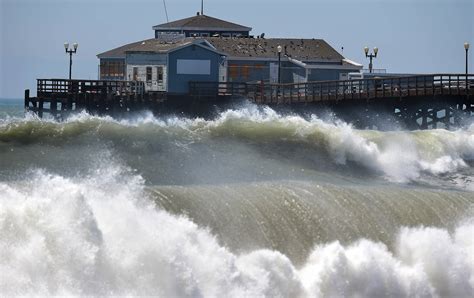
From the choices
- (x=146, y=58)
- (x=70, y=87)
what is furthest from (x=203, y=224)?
(x=146, y=58)

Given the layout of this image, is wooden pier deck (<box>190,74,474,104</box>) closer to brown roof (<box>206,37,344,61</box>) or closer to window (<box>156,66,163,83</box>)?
window (<box>156,66,163,83</box>)

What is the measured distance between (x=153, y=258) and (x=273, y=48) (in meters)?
48.4

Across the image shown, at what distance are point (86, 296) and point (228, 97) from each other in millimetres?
39614

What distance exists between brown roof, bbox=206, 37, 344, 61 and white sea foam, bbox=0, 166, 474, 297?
42.0 m

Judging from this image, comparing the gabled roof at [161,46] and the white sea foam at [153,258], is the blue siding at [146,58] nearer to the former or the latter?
the gabled roof at [161,46]

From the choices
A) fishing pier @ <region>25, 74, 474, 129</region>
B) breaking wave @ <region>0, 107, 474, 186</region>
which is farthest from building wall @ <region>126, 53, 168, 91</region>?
breaking wave @ <region>0, 107, 474, 186</region>

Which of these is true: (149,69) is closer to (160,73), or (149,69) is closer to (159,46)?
(160,73)

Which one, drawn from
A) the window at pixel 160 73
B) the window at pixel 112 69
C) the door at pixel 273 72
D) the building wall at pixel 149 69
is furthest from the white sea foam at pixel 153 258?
the window at pixel 112 69

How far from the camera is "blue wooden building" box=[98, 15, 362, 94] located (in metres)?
63.8

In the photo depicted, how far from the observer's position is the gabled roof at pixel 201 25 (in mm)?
75938

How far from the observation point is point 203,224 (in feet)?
79.0

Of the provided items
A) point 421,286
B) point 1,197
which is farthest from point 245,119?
point 1,197

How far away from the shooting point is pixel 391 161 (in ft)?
132

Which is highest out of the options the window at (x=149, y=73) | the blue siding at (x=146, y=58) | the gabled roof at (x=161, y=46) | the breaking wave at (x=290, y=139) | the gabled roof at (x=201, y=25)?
the gabled roof at (x=201, y=25)
